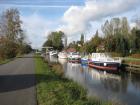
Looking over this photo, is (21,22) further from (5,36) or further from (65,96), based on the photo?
(65,96)

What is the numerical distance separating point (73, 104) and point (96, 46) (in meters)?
84.8

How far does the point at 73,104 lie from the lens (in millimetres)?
11617

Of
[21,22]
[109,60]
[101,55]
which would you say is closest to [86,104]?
[109,60]

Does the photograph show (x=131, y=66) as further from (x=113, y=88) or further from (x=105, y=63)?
(x=113, y=88)

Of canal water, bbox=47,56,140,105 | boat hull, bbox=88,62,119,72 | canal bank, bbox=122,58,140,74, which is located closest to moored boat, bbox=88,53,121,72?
boat hull, bbox=88,62,119,72

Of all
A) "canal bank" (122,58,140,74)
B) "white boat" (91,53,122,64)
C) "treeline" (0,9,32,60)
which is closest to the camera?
"canal bank" (122,58,140,74)

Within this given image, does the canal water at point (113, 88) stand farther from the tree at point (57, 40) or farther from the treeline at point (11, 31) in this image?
the tree at point (57, 40)

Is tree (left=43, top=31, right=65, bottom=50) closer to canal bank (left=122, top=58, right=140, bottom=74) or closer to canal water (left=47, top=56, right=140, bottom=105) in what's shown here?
canal bank (left=122, top=58, right=140, bottom=74)

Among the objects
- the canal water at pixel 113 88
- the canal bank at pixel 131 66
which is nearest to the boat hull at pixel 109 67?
the canal bank at pixel 131 66

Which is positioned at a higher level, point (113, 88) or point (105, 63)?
point (105, 63)

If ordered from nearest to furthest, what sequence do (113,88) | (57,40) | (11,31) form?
(113,88)
(11,31)
(57,40)

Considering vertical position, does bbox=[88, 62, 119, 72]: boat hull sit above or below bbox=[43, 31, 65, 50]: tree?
below

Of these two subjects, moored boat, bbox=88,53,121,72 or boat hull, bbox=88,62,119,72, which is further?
moored boat, bbox=88,53,121,72

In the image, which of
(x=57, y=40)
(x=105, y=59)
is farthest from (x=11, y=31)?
(x=57, y=40)
